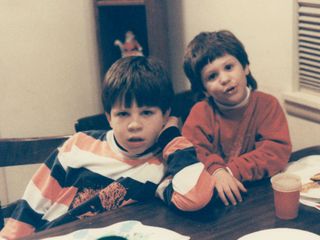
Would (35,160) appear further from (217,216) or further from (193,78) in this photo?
(217,216)

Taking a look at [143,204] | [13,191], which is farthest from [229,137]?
[13,191]

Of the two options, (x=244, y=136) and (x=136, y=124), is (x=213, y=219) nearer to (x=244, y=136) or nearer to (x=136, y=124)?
(x=136, y=124)

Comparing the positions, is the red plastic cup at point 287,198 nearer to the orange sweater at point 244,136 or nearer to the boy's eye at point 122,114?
the orange sweater at point 244,136

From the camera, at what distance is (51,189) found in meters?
1.47

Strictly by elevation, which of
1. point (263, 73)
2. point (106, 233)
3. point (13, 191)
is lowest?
point (13, 191)

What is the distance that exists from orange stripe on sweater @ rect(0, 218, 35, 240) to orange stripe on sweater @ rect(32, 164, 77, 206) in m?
0.11

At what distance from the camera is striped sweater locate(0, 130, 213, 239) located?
1313 mm

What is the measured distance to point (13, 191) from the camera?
9.41 ft

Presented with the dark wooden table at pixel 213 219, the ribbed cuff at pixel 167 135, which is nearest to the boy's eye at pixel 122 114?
the ribbed cuff at pixel 167 135

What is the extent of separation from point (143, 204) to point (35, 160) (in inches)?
19.8

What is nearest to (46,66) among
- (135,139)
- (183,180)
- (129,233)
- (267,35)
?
(267,35)

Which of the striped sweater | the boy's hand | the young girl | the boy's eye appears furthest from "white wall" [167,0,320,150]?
the boy's eye

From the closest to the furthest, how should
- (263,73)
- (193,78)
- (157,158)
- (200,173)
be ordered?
(200,173) < (157,158) < (193,78) < (263,73)

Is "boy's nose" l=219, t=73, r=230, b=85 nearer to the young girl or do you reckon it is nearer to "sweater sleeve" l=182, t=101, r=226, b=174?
the young girl
